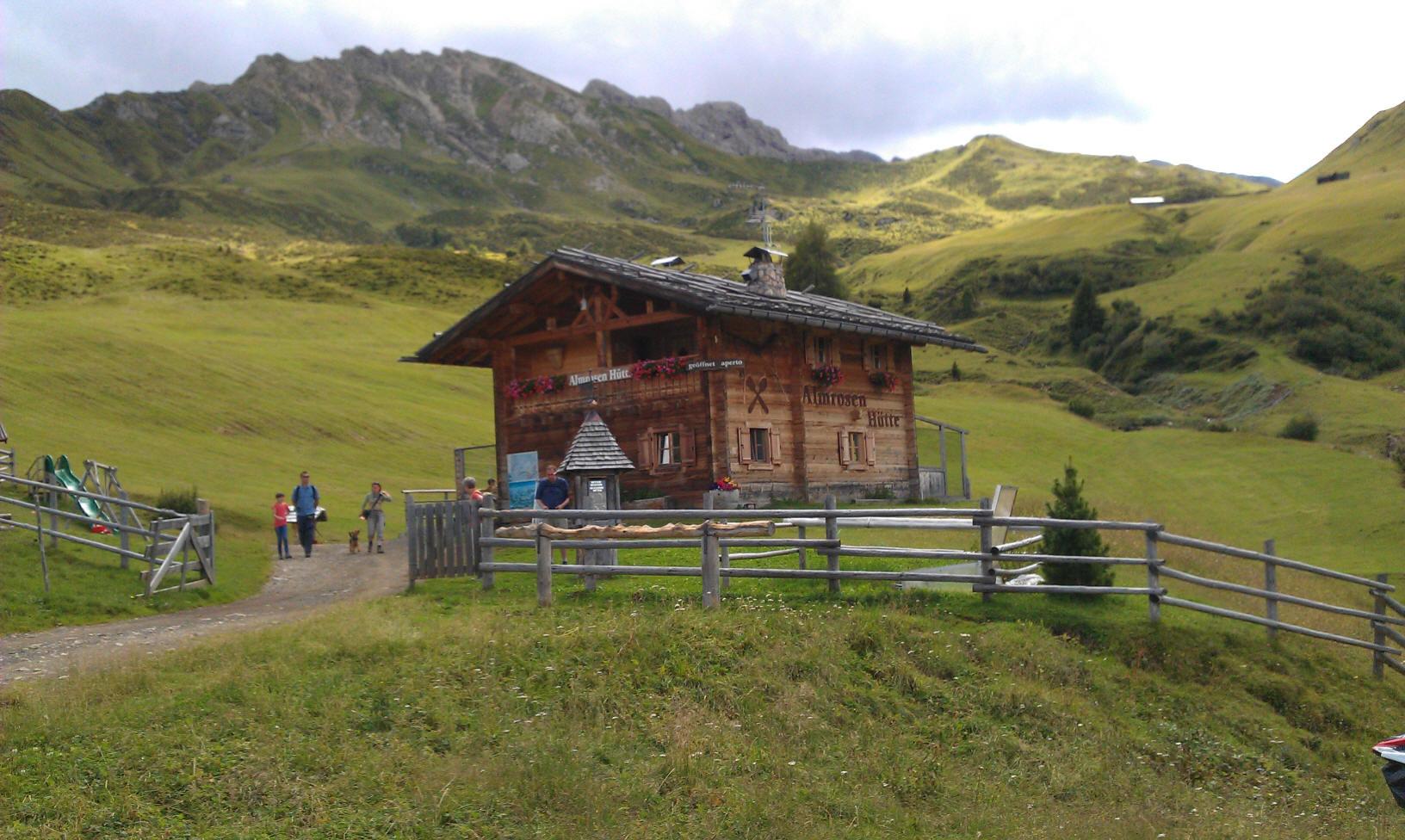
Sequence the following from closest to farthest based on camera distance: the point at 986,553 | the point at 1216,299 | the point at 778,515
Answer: the point at 986,553
the point at 778,515
the point at 1216,299

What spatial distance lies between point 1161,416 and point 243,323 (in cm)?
4762

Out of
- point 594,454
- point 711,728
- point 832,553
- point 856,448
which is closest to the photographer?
point 711,728

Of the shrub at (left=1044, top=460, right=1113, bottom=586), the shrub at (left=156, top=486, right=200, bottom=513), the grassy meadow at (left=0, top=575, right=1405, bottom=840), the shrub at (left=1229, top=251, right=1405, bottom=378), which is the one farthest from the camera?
the shrub at (left=1229, top=251, right=1405, bottom=378)

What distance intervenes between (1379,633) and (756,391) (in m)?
16.5

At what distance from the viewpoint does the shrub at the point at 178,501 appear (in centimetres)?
2742

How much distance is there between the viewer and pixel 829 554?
51.0ft

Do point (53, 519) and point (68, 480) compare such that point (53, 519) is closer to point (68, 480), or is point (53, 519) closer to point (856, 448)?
point (68, 480)

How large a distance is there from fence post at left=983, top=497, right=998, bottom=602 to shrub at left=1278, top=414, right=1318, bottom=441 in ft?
136

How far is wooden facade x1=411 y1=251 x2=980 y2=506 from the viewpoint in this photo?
1176 inches

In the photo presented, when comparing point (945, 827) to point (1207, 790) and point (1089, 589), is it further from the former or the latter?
point (1089, 589)

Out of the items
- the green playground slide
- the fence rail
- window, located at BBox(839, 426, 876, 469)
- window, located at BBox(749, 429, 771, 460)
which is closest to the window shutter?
window, located at BBox(749, 429, 771, 460)

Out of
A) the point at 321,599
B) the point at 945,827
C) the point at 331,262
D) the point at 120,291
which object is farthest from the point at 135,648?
the point at 331,262

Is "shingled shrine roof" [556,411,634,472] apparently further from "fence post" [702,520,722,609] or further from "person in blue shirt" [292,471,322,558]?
"person in blue shirt" [292,471,322,558]

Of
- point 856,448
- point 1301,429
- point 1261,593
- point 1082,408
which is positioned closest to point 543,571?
point 1261,593
